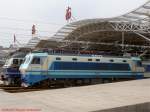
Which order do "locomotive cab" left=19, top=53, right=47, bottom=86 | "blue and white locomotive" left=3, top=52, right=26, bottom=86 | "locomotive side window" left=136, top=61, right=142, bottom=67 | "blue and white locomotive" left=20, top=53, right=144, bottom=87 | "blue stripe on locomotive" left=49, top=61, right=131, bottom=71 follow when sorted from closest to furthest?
1. "locomotive cab" left=19, top=53, right=47, bottom=86
2. "blue and white locomotive" left=20, top=53, right=144, bottom=87
3. "blue stripe on locomotive" left=49, top=61, right=131, bottom=71
4. "blue and white locomotive" left=3, top=52, right=26, bottom=86
5. "locomotive side window" left=136, top=61, right=142, bottom=67

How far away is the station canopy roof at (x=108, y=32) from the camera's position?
4489cm

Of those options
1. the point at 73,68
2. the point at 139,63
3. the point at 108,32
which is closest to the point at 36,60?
the point at 73,68

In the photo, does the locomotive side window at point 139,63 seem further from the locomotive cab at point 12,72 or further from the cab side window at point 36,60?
the locomotive cab at point 12,72

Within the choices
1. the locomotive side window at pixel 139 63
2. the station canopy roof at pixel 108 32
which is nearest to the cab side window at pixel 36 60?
the locomotive side window at pixel 139 63

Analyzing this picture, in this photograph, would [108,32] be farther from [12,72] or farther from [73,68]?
[12,72]

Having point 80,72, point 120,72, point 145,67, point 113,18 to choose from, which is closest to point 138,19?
point 113,18

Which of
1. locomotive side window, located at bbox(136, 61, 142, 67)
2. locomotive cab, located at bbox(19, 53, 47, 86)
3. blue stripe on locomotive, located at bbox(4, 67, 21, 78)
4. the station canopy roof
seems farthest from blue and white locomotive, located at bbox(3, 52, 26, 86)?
the station canopy roof

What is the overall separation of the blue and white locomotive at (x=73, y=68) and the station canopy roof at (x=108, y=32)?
1167 cm

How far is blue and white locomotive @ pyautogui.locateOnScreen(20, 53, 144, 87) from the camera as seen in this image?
2570 centimetres

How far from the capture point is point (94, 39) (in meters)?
62.1

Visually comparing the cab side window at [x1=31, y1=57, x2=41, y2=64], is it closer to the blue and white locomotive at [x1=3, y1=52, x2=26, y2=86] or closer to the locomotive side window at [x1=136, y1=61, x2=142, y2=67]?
the blue and white locomotive at [x1=3, y1=52, x2=26, y2=86]

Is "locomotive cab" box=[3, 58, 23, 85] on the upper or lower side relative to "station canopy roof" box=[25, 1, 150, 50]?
lower

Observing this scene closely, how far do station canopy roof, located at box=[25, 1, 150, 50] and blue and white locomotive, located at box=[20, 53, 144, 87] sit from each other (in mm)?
11673

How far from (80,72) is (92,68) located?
1.24m
